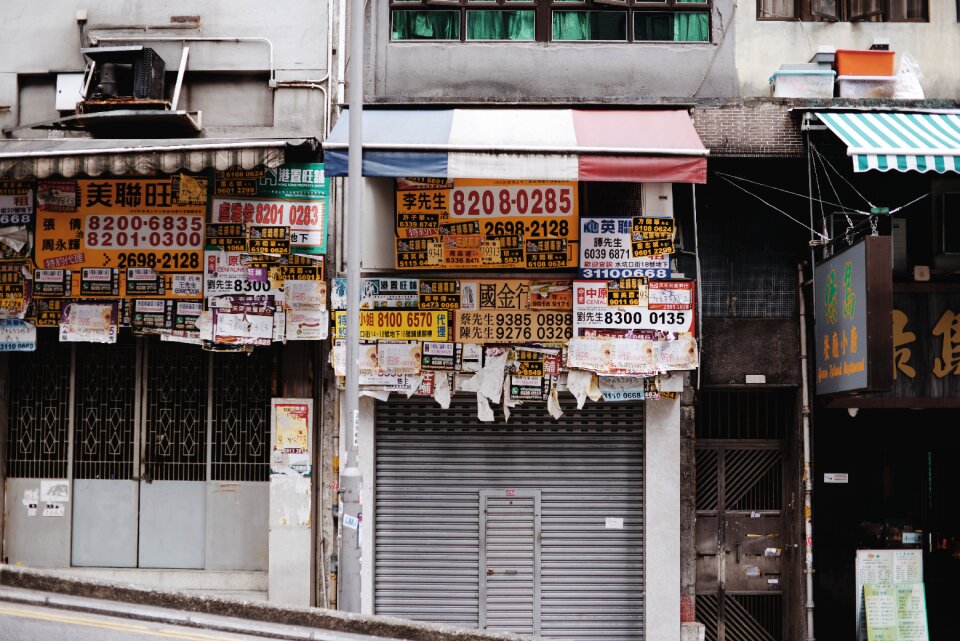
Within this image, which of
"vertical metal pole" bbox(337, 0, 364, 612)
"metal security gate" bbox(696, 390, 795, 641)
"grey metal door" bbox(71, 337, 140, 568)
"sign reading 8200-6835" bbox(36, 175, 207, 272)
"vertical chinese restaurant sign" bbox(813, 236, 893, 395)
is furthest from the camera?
"metal security gate" bbox(696, 390, 795, 641)

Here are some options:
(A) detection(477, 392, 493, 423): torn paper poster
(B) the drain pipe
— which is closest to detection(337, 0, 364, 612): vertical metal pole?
(A) detection(477, 392, 493, 423): torn paper poster

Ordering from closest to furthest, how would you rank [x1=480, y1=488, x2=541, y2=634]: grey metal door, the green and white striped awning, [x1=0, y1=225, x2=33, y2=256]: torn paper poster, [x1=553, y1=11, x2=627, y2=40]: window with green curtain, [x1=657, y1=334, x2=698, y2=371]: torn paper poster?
1. the green and white striped awning
2. [x1=657, y1=334, x2=698, y2=371]: torn paper poster
3. [x1=0, y1=225, x2=33, y2=256]: torn paper poster
4. [x1=480, y1=488, x2=541, y2=634]: grey metal door
5. [x1=553, y1=11, x2=627, y2=40]: window with green curtain

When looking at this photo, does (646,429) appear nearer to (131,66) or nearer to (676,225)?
(676,225)

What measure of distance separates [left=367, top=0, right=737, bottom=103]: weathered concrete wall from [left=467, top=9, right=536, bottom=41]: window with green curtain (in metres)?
0.17

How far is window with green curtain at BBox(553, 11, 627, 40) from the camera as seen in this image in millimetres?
→ 11406

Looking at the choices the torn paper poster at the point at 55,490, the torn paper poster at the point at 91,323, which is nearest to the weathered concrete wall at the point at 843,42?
the torn paper poster at the point at 91,323

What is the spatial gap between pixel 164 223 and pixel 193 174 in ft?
2.10

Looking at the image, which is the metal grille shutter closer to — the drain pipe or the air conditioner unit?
the drain pipe

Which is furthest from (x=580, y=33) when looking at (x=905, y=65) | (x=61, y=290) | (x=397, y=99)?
(x=61, y=290)

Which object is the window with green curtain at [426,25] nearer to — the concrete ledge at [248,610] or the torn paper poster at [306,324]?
the torn paper poster at [306,324]

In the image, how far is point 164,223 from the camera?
1111 cm

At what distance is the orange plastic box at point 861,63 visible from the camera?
11.0 metres

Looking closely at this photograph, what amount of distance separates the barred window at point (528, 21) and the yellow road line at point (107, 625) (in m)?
6.81

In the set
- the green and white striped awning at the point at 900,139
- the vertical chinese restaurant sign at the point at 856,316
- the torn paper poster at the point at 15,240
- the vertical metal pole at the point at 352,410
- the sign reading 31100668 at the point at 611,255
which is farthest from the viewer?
the torn paper poster at the point at 15,240
